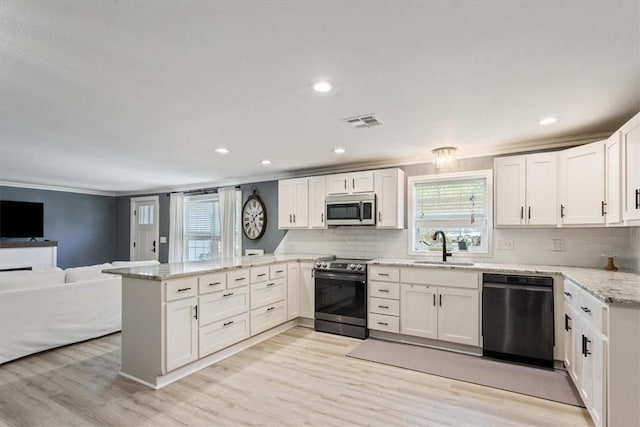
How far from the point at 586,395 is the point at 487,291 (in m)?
1.17

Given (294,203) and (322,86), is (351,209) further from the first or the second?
(322,86)

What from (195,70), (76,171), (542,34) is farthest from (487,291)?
(76,171)

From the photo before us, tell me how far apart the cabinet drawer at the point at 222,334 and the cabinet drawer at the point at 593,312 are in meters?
3.03

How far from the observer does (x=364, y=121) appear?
9.78ft

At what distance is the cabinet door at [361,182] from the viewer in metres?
4.40

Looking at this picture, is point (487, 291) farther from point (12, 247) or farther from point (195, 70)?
point (12, 247)

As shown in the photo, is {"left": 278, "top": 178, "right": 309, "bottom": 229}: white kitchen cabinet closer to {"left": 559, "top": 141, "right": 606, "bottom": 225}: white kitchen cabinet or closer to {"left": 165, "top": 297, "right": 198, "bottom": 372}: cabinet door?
{"left": 165, "top": 297, "right": 198, "bottom": 372}: cabinet door

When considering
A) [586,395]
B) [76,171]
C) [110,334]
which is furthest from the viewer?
[76,171]

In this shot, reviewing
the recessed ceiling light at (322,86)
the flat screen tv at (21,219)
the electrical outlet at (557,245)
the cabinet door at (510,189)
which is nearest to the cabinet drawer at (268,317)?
the recessed ceiling light at (322,86)

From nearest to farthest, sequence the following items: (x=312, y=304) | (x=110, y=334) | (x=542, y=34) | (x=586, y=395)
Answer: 1. (x=542, y=34)
2. (x=586, y=395)
3. (x=110, y=334)
4. (x=312, y=304)

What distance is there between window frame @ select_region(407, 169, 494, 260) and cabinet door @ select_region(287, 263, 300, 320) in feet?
5.13

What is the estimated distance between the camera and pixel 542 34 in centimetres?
164

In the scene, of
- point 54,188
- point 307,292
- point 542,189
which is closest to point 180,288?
point 307,292

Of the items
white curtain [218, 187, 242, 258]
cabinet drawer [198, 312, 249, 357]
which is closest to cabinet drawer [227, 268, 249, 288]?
cabinet drawer [198, 312, 249, 357]
